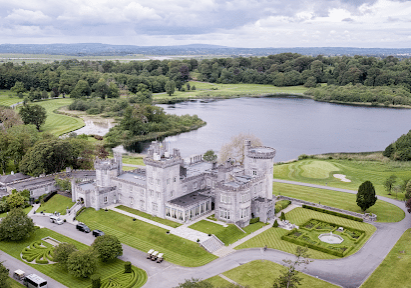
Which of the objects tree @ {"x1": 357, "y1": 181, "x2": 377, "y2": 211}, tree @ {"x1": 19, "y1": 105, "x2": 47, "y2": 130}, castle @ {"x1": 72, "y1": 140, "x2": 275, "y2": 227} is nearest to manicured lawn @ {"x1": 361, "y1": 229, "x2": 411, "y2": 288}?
tree @ {"x1": 357, "y1": 181, "x2": 377, "y2": 211}

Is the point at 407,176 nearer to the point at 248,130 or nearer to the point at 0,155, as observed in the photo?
the point at 248,130

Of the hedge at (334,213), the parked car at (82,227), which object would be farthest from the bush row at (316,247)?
the parked car at (82,227)

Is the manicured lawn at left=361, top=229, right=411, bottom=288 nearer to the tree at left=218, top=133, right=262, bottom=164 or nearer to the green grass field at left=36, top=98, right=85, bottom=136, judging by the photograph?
the tree at left=218, top=133, right=262, bottom=164

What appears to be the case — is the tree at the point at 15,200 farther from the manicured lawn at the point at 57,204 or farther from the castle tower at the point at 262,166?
the castle tower at the point at 262,166

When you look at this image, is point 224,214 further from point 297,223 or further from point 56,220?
point 56,220

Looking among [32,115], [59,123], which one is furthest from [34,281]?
[59,123]

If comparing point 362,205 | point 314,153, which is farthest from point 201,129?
point 362,205
